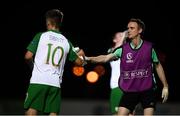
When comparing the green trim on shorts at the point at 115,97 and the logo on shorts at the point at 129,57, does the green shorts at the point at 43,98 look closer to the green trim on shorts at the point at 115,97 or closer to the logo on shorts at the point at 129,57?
the logo on shorts at the point at 129,57

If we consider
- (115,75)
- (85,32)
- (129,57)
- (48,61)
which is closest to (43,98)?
(48,61)

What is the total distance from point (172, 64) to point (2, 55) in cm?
467

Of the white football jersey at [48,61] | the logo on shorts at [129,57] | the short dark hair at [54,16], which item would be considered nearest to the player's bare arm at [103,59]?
the logo on shorts at [129,57]

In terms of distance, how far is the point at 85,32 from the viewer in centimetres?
2002

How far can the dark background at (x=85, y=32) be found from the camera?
19.3 metres

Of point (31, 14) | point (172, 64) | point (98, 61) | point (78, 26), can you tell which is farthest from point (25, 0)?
point (98, 61)

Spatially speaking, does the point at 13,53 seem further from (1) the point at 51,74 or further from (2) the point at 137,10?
(1) the point at 51,74

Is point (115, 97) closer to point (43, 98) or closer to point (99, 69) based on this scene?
point (43, 98)

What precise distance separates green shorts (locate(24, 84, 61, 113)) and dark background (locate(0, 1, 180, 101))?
900cm

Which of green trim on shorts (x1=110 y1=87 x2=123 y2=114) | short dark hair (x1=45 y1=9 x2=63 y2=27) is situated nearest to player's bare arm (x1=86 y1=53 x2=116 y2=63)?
short dark hair (x1=45 y1=9 x2=63 y2=27)

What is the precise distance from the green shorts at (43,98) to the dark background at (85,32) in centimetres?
900

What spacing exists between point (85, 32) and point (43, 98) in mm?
10184

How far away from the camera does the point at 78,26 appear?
65.8 ft

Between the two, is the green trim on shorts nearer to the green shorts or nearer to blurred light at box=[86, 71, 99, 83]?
the green shorts
